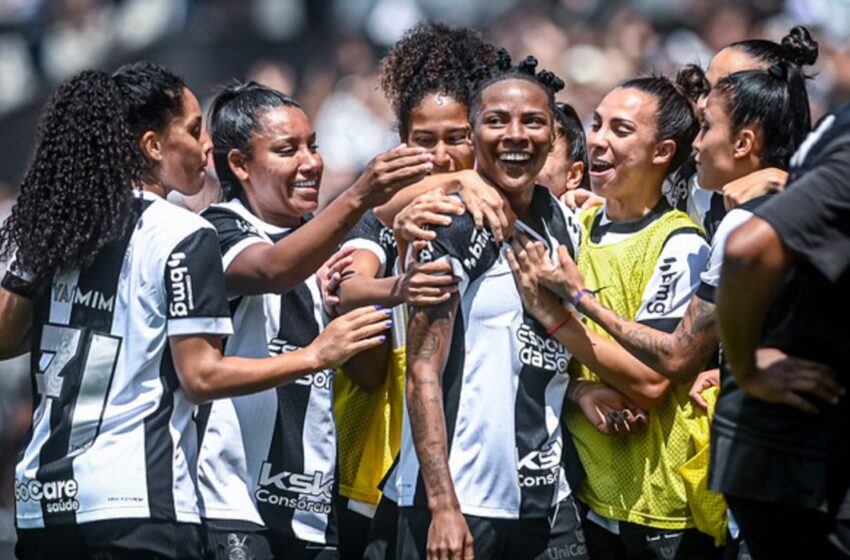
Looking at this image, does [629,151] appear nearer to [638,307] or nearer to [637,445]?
[638,307]

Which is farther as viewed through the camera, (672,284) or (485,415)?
(672,284)

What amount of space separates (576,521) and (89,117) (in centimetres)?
198

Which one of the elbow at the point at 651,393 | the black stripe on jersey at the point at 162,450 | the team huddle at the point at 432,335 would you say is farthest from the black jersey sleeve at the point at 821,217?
the black stripe on jersey at the point at 162,450

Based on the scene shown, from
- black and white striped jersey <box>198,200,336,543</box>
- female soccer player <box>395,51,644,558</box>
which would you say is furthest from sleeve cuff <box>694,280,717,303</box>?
black and white striped jersey <box>198,200,336,543</box>

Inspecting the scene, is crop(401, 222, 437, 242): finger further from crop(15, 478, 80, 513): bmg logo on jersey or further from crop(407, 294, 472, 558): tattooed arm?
crop(15, 478, 80, 513): bmg logo on jersey

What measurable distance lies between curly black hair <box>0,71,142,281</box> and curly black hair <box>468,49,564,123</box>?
1173 millimetres

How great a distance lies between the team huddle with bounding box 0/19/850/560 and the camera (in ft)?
12.8

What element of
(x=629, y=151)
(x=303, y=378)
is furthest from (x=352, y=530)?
(x=629, y=151)

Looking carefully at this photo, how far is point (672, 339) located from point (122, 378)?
5.56 ft

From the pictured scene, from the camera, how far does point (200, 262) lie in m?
4.35

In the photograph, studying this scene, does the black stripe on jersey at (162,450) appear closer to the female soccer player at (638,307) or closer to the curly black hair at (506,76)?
the female soccer player at (638,307)

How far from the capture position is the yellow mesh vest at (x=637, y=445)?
484 centimetres

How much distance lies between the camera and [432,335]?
4.55 metres

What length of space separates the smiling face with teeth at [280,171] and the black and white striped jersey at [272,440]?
0.93ft
